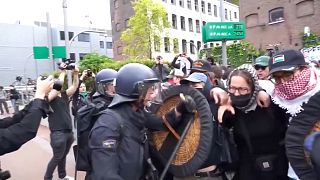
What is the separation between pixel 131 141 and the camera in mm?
2480

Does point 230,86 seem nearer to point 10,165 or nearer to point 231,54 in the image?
point 10,165

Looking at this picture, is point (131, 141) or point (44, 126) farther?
point (44, 126)

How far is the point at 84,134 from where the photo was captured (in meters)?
3.21

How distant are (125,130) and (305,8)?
23648mm

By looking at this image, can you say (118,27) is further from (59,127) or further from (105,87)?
(105,87)

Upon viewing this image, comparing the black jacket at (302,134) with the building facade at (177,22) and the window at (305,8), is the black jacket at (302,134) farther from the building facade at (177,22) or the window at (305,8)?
the building facade at (177,22)

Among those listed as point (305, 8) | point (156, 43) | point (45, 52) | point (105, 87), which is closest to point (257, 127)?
point (105, 87)

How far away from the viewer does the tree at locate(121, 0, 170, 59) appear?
110ft

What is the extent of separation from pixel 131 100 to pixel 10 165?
687 cm

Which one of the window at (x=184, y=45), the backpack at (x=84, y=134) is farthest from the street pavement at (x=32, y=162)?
the window at (x=184, y=45)

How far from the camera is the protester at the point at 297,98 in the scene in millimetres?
2189

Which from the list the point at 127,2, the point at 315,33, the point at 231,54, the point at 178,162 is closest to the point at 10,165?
the point at 178,162

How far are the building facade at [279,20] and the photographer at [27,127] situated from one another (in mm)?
21213

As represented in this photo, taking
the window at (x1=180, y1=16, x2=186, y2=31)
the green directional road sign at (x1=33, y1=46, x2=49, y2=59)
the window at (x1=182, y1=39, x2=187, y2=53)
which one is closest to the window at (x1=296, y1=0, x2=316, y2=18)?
the green directional road sign at (x1=33, y1=46, x2=49, y2=59)
